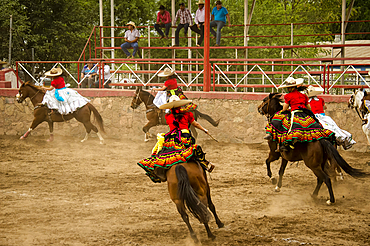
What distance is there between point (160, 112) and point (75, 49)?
53.0ft

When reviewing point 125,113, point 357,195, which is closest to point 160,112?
point 125,113

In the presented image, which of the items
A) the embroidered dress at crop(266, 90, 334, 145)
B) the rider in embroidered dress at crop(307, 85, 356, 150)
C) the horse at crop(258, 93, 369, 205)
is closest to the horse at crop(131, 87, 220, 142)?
the rider in embroidered dress at crop(307, 85, 356, 150)

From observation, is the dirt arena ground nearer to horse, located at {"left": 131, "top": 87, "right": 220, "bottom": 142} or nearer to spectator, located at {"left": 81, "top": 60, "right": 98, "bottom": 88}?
horse, located at {"left": 131, "top": 87, "right": 220, "bottom": 142}

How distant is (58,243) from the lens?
223 inches

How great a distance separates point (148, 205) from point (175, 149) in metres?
2.11

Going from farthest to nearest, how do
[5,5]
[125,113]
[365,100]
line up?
[5,5] < [125,113] < [365,100]

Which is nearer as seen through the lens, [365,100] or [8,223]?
[8,223]

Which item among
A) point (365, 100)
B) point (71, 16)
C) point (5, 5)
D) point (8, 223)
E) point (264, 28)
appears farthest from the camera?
point (264, 28)

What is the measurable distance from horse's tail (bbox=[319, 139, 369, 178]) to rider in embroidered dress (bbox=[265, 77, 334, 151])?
0.15 m

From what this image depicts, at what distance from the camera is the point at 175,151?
578 cm

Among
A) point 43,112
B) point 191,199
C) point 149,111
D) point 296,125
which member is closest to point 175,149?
point 191,199

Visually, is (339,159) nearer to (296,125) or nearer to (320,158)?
Result: (320,158)

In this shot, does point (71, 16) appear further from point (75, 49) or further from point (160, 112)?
point (160, 112)

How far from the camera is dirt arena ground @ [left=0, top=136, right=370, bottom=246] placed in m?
5.84
